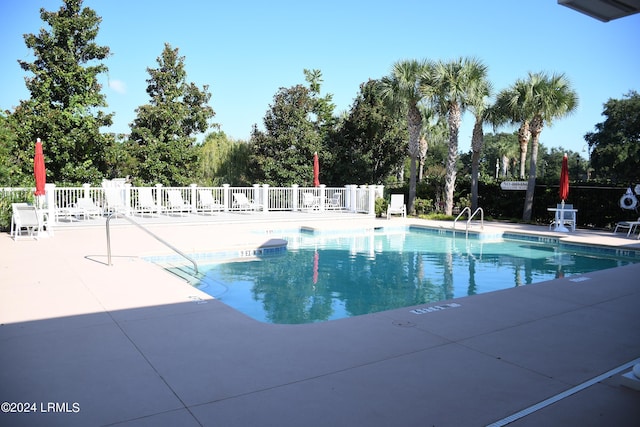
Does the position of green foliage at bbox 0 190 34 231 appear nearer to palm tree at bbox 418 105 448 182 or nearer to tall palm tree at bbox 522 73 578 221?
tall palm tree at bbox 522 73 578 221

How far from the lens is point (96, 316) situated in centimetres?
462

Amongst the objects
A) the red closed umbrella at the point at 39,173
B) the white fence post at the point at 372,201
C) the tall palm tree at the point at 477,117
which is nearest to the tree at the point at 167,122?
the white fence post at the point at 372,201

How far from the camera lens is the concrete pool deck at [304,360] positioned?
2.75m

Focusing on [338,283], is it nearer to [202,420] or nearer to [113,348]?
[113,348]

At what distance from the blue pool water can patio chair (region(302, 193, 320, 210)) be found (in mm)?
5699

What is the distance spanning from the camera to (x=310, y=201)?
18750 millimetres

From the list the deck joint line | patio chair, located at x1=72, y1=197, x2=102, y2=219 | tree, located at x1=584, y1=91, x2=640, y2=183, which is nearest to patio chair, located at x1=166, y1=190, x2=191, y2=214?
patio chair, located at x1=72, y1=197, x2=102, y2=219

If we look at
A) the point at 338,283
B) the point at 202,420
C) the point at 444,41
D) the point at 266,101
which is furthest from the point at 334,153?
the point at 202,420

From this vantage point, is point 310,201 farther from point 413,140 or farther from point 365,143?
point 365,143

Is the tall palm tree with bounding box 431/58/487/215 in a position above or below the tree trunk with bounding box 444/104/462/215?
above

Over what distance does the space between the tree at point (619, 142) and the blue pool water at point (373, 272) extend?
27.2 meters

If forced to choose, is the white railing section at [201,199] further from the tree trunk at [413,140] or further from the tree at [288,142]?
the tree at [288,142]

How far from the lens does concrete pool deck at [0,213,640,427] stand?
2752 mm

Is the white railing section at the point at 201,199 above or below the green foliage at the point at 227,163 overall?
below
